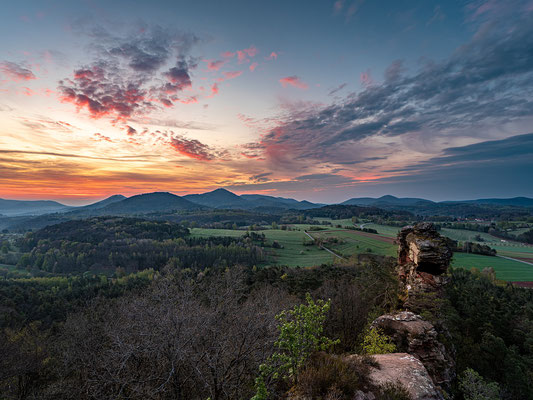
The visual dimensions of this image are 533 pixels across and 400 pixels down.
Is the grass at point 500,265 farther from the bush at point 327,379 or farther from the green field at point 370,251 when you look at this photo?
the bush at point 327,379

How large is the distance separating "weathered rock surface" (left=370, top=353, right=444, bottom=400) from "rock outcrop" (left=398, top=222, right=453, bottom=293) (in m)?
11.9

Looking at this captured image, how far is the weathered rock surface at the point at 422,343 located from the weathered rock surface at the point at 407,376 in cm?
312

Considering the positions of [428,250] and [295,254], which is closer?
[428,250]

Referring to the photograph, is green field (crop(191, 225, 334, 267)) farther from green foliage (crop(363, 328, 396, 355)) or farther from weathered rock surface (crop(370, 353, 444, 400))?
weathered rock surface (crop(370, 353, 444, 400))

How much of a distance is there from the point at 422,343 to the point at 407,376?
5.04 m

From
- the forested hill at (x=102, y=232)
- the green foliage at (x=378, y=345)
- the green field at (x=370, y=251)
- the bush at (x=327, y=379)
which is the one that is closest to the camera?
the bush at (x=327, y=379)

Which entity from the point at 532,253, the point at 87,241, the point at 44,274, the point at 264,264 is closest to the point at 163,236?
the point at 87,241

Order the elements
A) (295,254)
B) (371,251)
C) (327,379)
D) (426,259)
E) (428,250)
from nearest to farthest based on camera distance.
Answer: (327,379) → (426,259) → (428,250) → (371,251) → (295,254)

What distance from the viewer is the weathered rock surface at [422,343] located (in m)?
11.4

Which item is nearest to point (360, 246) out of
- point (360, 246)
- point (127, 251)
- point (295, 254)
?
point (360, 246)

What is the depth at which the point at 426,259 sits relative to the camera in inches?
750

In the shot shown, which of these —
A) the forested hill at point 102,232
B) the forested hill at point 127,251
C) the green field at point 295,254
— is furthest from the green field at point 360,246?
the forested hill at point 102,232

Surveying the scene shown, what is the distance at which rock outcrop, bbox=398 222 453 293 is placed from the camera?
18.7 m

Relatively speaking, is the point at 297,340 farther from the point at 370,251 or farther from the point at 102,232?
the point at 102,232
